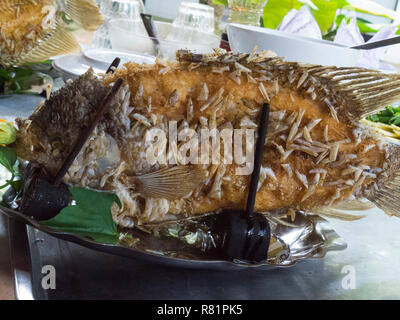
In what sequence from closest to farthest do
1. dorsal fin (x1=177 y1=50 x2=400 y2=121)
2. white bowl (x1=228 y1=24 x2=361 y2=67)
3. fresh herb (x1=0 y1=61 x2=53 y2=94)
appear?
dorsal fin (x1=177 y1=50 x2=400 y2=121) → white bowl (x1=228 y1=24 x2=361 y2=67) → fresh herb (x1=0 y1=61 x2=53 y2=94)

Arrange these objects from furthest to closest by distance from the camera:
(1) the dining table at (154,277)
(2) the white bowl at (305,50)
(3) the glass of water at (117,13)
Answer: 1. (3) the glass of water at (117,13)
2. (2) the white bowl at (305,50)
3. (1) the dining table at (154,277)

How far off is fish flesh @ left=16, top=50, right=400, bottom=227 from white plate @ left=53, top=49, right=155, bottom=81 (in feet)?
2.70

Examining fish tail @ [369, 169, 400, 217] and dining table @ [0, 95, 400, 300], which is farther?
fish tail @ [369, 169, 400, 217]

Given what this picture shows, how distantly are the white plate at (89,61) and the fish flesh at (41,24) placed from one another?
217 mm

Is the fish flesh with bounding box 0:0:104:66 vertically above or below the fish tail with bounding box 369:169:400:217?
above

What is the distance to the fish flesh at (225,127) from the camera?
2.53 ft

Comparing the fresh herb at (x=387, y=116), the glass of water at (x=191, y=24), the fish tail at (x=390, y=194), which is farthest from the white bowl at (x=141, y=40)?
the fish tail at (x=390, y=194)

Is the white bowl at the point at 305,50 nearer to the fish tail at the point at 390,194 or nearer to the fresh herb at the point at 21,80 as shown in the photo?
the fish tail at the point at 390,194

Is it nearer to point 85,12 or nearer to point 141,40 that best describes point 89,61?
point 141,40

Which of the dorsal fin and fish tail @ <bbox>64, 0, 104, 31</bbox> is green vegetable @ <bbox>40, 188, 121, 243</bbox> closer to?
the dorsal fin

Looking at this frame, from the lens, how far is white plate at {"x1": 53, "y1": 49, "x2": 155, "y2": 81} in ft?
5.25

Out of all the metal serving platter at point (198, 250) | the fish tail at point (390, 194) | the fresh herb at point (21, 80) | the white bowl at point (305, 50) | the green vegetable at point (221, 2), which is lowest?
the fresh herb at point (21, 80)

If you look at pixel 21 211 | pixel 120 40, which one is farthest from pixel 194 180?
pixel 120 40

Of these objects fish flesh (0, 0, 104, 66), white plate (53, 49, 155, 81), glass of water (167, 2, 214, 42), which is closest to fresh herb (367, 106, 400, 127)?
glass of water (167, 2, 214, 42)
